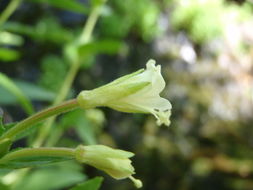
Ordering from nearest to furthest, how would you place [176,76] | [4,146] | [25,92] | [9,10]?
[4,146] < [9,10] < [25,92] < [176,76]

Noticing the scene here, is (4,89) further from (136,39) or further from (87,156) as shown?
(136,39)

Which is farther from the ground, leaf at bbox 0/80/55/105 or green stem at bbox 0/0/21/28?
green stem at bbox 0/0/21/28

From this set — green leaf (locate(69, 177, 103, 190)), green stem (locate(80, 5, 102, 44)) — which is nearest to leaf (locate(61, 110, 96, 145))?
green stem (locate(80, 5, 102, 44))

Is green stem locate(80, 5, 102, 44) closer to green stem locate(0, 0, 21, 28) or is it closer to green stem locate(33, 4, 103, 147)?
green stem locate(33, 4, 103, 147)

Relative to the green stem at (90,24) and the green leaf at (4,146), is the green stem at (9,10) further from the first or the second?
the green leaf at (4,146)

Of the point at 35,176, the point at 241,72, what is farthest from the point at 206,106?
the point at 35,176

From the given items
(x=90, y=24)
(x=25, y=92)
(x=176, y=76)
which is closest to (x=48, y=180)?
(x=25, y=92)

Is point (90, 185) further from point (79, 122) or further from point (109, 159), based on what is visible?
point (79, 122)
